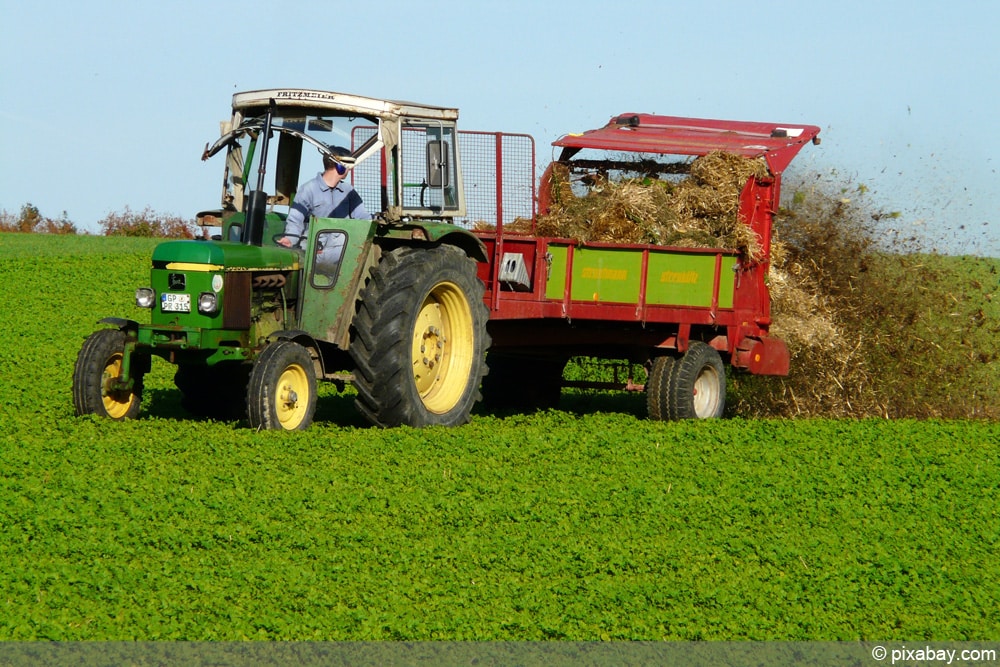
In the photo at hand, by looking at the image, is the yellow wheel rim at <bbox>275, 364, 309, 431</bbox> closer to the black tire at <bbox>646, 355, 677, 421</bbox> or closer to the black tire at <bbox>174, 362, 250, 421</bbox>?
the black tire at <bbox>174, 362, 250, 421</bbox>

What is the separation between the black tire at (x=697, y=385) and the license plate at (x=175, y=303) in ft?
14.5

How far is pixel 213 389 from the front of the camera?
10234mm

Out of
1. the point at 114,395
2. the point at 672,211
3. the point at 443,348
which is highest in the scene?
the point at 672,211

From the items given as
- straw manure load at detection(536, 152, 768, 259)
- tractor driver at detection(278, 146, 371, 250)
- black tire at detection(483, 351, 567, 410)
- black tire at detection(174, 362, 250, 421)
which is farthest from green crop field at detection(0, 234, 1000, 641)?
black tire at detection(483, 351, 567, 410)

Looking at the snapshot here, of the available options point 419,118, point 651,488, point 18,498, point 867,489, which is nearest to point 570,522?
point 651,488

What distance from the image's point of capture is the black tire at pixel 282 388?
8.44 metres

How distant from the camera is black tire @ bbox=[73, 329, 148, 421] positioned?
8773mm

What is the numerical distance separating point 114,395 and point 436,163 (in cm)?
285

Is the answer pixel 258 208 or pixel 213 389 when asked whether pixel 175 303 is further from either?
pixel 213 389

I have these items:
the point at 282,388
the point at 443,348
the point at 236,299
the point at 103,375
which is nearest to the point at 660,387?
the point at 443,348

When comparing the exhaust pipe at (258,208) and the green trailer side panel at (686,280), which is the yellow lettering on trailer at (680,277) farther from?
the exhaust pipe at (258,208)

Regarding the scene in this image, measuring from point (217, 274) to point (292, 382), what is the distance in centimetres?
90

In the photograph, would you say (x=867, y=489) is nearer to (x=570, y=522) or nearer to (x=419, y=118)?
(x=570, y=522)

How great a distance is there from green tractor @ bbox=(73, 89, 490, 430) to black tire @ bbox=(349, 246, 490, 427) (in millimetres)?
11
